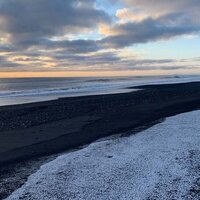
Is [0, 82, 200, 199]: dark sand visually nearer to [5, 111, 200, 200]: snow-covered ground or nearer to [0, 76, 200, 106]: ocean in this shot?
[5, 111, 200, 200]: snow-covered ground

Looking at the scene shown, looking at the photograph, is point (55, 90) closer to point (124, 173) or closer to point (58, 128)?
point (58, 128)

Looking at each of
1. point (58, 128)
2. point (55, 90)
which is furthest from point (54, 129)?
point (55, 90)

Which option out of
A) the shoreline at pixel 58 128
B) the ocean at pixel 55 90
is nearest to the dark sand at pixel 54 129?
the shoreline at pixel 58 128

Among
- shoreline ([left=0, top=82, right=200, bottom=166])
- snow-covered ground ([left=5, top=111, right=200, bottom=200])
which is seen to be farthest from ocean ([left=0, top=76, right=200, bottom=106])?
snow-covered ground ([left=5, top=111, right=200, bottom=200])

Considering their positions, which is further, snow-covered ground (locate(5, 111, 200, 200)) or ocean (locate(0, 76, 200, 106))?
ocean (locate(0, 76, 200, 106))

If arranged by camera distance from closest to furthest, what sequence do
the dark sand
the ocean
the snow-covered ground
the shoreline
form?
1. the snow-covered ground
2. the dark sand
3. the shoreline
4. the ocean

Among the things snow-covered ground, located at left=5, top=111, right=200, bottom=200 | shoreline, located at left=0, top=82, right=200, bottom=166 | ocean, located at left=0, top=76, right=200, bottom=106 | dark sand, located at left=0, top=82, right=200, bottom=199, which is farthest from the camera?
ocean, located at left=0, top=76, right=200, bottom=106

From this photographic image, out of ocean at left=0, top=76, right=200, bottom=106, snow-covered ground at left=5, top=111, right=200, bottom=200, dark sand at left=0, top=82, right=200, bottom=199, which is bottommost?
snow-covered ground at left=5, top=111, right=200, bottom=200

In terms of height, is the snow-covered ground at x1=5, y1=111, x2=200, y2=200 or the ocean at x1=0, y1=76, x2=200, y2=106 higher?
the ocean at x1=0, y1=76, x2=200, y2=106

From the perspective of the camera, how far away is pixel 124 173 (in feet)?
33.9

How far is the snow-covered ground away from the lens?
8992mm

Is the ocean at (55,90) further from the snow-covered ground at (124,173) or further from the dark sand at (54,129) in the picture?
the snow-covered ground at (124,173)

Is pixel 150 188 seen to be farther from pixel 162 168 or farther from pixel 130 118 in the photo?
pixel 130 118

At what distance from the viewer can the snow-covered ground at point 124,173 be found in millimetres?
8992
